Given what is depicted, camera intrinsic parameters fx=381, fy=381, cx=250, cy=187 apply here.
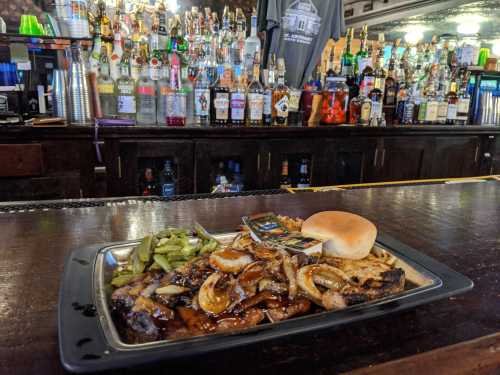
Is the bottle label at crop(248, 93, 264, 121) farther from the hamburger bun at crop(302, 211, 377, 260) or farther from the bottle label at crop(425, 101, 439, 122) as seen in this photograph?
the hamburger bun at crop(302, 211, 377, 260)

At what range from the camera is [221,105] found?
2.08 m

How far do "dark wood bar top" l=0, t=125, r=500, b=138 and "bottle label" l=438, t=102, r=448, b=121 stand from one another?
5.2 inches

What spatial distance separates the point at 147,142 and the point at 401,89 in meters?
1.91

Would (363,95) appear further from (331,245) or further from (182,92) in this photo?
(331,245)

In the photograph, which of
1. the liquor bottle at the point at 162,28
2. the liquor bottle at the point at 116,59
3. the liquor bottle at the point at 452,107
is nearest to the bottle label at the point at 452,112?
the liquor bottle at the point at 452,107

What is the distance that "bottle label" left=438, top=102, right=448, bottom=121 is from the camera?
276 cm

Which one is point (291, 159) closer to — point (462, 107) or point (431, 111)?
point (431, 111)

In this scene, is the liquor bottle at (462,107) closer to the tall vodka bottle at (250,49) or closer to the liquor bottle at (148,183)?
the tall vodka bottle at (250,49)

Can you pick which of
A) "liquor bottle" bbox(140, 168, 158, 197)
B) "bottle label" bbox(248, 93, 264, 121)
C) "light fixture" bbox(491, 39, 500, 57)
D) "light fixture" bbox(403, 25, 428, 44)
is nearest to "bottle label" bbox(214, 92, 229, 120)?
"bottle label" bbox(248, 93, 264, 121)

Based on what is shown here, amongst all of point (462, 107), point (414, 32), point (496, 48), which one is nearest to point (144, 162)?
point (462, 107)

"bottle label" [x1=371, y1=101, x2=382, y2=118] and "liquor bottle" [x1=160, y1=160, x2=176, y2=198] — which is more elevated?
"bottle label" [x1=371, y1=101, x2=382, y2=118]

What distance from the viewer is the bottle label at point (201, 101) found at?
2051mm

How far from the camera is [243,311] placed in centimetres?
47

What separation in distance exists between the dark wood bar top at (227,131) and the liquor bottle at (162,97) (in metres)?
0.21
